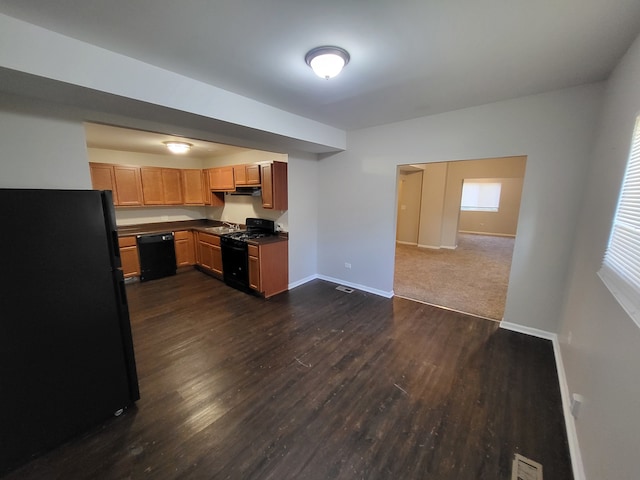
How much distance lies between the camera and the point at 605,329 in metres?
1.44

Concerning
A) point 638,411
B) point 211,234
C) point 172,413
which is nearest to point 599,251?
point 638,411

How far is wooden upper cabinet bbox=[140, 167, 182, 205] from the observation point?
496 centimetres

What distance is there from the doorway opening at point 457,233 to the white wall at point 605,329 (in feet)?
4.83

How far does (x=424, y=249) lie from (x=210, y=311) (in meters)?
6.23

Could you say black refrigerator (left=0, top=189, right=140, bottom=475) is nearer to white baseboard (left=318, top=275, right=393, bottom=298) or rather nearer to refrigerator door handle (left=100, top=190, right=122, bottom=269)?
refrigerator door handle (left=100, top=190, right=122, bottom=269)

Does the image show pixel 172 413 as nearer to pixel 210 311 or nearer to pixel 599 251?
pixel 210 311

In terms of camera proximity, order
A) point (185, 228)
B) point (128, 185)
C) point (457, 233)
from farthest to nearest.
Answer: point (457, 233) < point (185, 228) < point (128, 185)

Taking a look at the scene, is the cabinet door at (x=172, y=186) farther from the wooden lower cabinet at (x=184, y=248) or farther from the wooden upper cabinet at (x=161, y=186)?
the wooden lower cabinet at (x=184, y=248)

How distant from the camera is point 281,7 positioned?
1.34 meters

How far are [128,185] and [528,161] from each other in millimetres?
6356

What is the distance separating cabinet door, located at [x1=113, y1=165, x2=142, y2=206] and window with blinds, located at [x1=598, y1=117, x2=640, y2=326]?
639 centimetres

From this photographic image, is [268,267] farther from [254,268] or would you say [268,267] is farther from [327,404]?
[327,404]

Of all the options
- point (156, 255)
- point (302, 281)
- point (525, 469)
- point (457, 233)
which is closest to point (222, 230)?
point (156, 255)

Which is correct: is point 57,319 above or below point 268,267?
above
